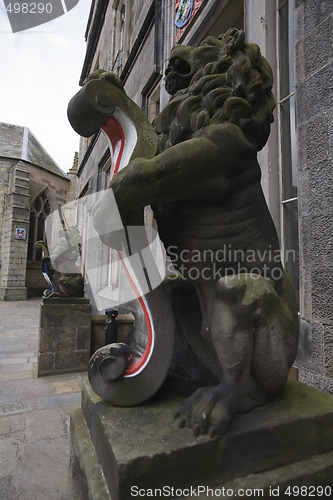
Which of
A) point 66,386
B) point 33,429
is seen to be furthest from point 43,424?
point 66,386

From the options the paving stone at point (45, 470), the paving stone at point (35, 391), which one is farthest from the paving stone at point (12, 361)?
the paving stone at point (45, 470)

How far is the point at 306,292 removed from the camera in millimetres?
1980

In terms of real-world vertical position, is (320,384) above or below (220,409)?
below

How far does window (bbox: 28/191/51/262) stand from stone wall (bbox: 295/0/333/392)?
1628 centimetres

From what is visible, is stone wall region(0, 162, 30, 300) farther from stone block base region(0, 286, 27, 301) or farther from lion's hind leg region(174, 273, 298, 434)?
lion's hind leg region(174, 273, 298, 434)

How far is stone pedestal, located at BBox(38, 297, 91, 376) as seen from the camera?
11.4 feet

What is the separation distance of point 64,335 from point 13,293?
11.3 metres

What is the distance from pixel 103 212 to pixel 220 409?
69cm

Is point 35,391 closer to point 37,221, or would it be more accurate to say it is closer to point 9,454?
point 9,454

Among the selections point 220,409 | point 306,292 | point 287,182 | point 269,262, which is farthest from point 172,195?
point 287,182

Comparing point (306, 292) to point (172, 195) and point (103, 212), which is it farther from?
point (103, 212)

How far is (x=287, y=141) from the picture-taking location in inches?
103

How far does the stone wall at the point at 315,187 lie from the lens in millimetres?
1854

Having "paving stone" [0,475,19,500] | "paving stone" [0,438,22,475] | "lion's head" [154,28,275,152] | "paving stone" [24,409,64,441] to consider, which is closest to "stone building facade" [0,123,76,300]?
"paving stone" [24,409,64,441]
